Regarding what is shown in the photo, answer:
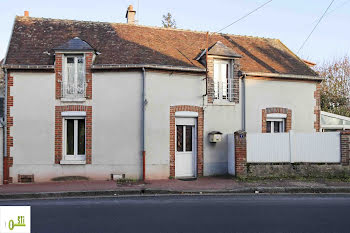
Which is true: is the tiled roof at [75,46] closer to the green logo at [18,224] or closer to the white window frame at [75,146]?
the white window frame at [75,146]

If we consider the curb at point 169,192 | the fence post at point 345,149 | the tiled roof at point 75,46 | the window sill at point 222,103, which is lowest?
the curb at point 169,192

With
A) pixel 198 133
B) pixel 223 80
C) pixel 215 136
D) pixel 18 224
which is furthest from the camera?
pixel 223 80

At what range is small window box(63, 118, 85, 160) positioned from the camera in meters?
13.3

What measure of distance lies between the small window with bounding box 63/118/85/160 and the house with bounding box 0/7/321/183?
1.5 inches

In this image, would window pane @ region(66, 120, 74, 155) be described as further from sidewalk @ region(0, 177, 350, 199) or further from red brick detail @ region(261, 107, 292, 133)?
red brick detail @ region(261, 107, 292, 133)

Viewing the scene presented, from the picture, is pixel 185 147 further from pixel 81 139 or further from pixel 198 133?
pixel 81 139

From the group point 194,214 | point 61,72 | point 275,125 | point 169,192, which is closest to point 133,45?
point 61,72

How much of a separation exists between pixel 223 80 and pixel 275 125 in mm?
3203

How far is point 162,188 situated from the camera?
437 inches

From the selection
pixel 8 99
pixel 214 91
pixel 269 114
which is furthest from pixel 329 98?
pixel 8 99

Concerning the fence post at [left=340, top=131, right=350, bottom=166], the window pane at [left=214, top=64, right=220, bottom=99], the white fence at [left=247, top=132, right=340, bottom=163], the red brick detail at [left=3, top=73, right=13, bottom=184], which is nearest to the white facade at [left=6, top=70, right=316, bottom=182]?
the red brick detail at [left=3, top=73, right=13, bottom=184]

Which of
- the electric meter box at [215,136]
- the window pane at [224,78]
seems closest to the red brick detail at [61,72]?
the electric meter box at [215,136]

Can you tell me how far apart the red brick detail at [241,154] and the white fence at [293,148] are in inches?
7.6

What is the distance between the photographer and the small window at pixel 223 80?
14.5m
